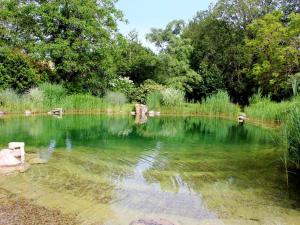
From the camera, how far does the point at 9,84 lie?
645 inches

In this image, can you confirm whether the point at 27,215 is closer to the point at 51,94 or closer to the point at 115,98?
the point at 51,94

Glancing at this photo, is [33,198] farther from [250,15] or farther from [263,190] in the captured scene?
[250,15]

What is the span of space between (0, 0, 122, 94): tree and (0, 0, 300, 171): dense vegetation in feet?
0.17

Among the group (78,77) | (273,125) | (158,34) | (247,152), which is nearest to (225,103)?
(273,125)

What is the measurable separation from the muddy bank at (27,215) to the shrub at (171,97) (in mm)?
14340

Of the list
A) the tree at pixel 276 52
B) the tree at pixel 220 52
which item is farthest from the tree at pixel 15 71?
the tree at pixel 276 52

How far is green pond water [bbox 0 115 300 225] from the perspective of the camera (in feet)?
14.0

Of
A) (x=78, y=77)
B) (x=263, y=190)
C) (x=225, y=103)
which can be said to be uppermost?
(x=78, y=77)

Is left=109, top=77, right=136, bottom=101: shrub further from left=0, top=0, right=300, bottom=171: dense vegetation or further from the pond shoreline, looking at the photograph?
the pond shoreline

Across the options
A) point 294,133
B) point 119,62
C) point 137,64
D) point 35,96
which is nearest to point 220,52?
point 137,64

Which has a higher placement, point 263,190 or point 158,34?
point 158,34

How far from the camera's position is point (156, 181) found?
5.61 m

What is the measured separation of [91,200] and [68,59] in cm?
1490

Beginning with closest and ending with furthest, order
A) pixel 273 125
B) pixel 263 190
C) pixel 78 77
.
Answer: pixel 263 190, pixel 273 125, pixel 78 77
